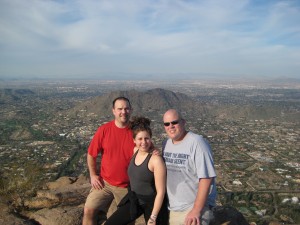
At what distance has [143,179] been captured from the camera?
4.49 m

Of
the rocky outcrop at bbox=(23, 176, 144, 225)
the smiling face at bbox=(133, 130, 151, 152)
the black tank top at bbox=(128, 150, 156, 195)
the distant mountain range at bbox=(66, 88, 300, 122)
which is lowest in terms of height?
the distant mountain range at bbox=(66, 88, 300, 122)

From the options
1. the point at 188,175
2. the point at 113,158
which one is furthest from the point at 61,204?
the point at 188,175

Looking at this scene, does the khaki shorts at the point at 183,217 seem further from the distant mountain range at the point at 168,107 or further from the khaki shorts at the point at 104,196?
the distant mountain range at the point at 168,107

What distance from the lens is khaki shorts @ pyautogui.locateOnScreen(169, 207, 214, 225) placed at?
427cm

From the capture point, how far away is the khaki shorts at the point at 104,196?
5.32 meters

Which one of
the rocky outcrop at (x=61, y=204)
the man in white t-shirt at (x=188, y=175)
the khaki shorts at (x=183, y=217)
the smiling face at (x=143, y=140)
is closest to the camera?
the man in white t-shirt at (x=188, y=175)

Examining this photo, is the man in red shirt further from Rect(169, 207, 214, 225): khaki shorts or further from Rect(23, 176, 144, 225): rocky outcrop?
Rect(23, 176, 144, 225): rocky outcrop

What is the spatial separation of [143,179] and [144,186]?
11 centimetres

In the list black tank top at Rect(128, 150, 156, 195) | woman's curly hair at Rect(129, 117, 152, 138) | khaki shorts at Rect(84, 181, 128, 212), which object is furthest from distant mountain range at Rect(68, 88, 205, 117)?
black tank top at Rect(128, 150, 156, 195)

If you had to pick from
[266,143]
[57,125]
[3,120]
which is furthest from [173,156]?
[3,120]

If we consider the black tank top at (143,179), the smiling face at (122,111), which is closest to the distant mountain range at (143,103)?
the smiling face at (122,111)

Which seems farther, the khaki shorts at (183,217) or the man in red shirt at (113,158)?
the man in red shirt at (113,158)

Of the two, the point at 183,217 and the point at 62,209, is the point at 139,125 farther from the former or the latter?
the point at 62,209

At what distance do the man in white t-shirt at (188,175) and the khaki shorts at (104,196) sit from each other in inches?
46.4
